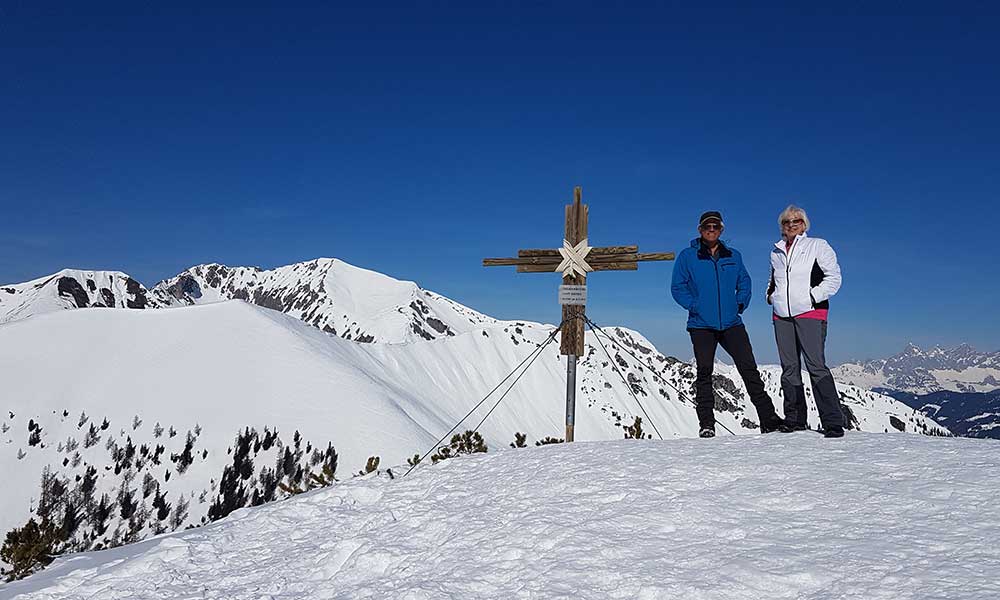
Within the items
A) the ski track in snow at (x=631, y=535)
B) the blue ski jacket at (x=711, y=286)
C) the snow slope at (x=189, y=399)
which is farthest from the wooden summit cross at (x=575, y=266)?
the snow slope at (x=189, y=399)

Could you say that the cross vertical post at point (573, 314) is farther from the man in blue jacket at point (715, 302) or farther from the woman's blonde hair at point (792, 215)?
the woman's blonde hair at point (792, 215)

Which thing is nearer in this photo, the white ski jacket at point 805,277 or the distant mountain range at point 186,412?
the white ski jacket at point 805,277

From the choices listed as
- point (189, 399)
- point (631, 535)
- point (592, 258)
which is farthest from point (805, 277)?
point (189, 399)

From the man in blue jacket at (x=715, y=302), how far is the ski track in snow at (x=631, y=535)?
0.92m

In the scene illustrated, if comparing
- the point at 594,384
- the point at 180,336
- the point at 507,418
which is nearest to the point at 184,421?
the point at 180,336

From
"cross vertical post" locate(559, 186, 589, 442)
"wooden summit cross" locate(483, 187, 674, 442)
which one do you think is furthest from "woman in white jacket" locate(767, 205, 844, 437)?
"cross vertical post" locate(559, 186, 589, 442)

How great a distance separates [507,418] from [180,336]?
186 feet

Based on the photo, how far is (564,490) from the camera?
6.13 meters

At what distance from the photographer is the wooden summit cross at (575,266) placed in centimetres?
1017

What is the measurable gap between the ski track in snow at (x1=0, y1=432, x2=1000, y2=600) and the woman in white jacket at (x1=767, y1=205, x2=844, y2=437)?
696 millimetres

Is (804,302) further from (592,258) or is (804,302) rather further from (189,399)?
(189,399)

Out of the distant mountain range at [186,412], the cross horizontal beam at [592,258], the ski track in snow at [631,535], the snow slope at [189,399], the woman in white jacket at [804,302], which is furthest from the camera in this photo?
the snow slope at [189,399]

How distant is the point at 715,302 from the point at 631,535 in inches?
178

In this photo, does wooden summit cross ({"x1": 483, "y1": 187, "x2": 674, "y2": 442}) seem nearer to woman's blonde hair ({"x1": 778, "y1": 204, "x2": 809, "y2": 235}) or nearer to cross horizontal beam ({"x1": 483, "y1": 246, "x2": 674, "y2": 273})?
cross horizontal beam ({"x1": 483, "y1": 246, "x2": 674, "y2": 273})
